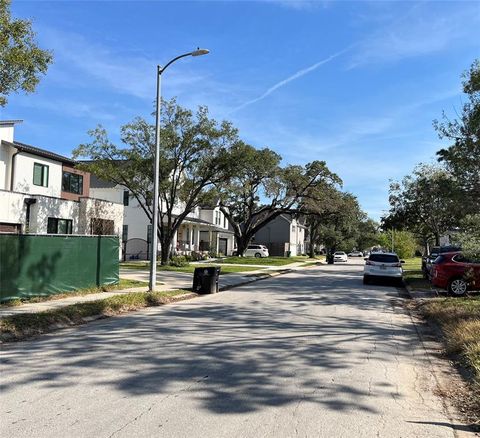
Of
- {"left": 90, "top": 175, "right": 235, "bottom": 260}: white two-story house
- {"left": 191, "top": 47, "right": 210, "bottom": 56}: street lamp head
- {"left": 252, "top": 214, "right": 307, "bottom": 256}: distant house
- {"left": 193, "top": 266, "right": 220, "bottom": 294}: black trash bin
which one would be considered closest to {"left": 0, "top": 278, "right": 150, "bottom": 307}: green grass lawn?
{"left": 193, "top": 266, "right": 220, "bottom": 294}: black trash bin

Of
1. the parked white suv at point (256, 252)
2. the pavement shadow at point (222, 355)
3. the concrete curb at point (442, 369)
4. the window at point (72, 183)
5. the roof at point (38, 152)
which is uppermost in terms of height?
the roof at point (38, 152)

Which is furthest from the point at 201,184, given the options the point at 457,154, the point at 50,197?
the point at 457,154

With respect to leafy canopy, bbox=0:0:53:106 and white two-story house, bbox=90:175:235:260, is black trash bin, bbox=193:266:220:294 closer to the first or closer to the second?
leafy canopy, bbox=0:0:53:106

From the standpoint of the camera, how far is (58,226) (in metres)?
31.3

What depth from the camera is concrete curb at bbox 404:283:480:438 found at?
5367 mm

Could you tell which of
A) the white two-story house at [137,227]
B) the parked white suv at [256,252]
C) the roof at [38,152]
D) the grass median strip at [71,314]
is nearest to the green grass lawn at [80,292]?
the grass median strip at [71,314]

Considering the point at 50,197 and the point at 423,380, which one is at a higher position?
the point at 50,197

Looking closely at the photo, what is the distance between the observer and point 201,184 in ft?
109

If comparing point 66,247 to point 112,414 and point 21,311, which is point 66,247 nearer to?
point 21,311

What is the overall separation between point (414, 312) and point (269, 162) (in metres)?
27.2

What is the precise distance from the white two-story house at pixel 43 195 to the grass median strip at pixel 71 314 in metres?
14.3

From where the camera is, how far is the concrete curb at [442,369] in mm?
5367

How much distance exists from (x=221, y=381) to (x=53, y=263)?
1023cm

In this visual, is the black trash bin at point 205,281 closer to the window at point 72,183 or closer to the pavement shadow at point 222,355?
the pavement shadow at point 222,355
